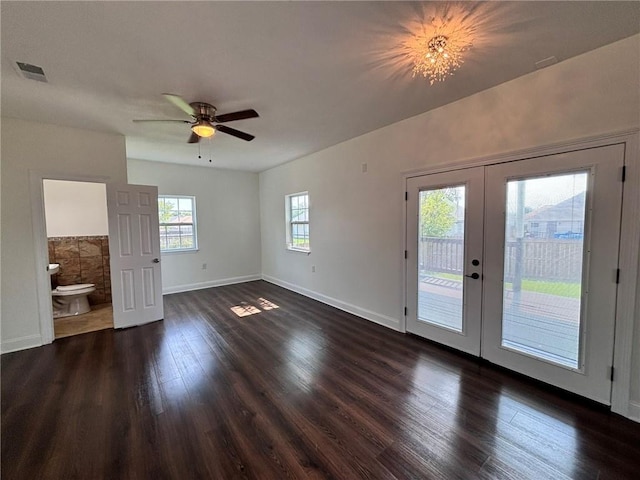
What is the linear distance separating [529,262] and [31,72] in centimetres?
453

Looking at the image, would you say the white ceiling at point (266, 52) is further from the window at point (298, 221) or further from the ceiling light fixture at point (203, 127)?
the window at point (298, 221)

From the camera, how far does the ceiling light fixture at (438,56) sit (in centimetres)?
187

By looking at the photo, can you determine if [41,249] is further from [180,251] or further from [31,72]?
[180,251]

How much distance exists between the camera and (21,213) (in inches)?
124

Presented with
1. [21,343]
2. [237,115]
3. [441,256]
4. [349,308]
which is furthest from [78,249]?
[441,256]

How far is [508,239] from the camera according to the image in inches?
98.0

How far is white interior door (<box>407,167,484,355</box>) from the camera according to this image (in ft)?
8.95

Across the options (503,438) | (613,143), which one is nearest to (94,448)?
(503,438)

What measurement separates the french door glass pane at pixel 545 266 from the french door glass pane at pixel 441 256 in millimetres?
445

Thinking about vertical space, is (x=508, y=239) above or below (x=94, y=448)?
above

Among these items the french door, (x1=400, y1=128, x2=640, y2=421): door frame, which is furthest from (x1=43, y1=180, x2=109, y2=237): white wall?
(x1=400, y1=128, x2=640, y2=421): door frame

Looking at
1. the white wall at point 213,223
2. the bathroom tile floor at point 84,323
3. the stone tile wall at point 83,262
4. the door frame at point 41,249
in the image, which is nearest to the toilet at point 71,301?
the bathroom tile floor at point 84,323

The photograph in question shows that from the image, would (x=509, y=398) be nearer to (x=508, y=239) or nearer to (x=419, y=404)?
(x=419, y=404)

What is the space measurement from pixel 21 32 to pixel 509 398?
4.38 m
